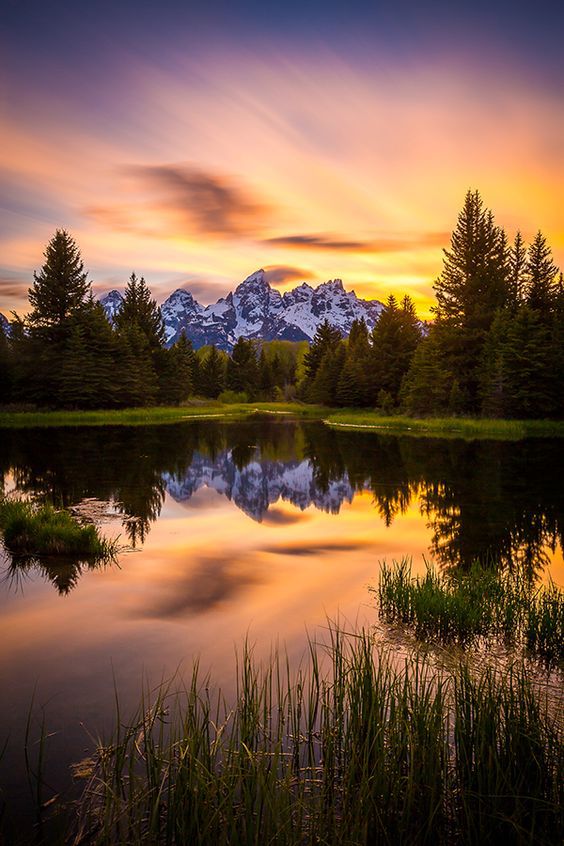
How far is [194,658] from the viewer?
6996mm

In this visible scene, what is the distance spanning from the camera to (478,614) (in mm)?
7719

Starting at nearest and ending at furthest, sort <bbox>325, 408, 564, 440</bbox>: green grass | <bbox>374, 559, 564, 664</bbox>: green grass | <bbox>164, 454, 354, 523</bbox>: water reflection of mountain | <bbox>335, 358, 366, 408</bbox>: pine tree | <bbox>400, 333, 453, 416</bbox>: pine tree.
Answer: <bbox>374, 559, 564, 664</bbox>: green grass
<bbox>164, 454, 354, 523</bbox>: water reflection of mountain
<bbox>325, 408, 564, 440</bbox>: green grass
<bbox>400, 333, 453, 416</bbox>: pine tree
<bbox>335, 358, 366, 408</bbox>: pine tree

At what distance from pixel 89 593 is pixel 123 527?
540 centimetres

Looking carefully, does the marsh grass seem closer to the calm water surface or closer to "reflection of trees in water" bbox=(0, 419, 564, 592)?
the calm water surface

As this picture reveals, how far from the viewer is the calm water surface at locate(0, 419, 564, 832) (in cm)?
667

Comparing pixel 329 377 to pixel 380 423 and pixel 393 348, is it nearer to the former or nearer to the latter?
pixel 393 348

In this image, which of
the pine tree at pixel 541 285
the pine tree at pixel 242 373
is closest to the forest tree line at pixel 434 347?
the pine tree at pixel 541 285

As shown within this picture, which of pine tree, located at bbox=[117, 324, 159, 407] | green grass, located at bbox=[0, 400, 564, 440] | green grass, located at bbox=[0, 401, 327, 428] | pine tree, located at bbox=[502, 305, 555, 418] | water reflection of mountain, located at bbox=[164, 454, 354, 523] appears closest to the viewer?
water reflection of mountain, located at bbox=[164, 454, 354, 523]

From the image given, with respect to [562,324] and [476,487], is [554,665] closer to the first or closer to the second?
[476,487]

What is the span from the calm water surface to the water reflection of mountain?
0.13m

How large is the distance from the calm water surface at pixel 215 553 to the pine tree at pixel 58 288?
3607 cm

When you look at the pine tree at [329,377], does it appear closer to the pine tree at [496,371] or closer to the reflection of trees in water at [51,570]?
the pine tree at [496,371]

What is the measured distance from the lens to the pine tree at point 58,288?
61875mm

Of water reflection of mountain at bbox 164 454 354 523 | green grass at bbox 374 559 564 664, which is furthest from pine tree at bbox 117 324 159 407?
green grass at bbox 374 559 564 664
